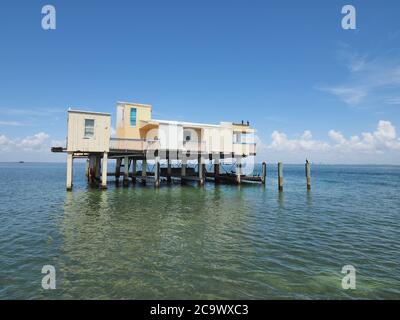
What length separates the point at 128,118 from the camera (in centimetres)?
3180

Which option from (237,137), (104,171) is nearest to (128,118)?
(104,171)

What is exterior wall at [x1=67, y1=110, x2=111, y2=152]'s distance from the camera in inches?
1001

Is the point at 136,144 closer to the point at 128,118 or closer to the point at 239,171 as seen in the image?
the point at 128,118

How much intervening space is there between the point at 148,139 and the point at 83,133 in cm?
678

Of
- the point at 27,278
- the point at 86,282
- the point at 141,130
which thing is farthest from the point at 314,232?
the point at 141,130

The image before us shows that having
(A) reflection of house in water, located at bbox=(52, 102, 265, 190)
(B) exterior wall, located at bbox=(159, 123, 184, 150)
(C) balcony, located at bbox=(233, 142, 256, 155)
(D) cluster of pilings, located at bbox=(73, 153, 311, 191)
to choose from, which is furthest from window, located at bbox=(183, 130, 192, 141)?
(C) balcony, located at bbox=(233, 142, 256, 155)

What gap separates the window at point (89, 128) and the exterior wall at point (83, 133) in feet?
0.92

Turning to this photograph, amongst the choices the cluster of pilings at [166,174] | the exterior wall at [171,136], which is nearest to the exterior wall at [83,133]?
Result: the cluster of pilings at [166,174]

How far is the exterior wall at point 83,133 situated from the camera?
2542 cm

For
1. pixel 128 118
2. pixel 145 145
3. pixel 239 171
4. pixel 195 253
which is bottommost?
pixel 195 253

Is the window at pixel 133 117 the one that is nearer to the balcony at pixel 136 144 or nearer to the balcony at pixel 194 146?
the balcony at pixel 136 144

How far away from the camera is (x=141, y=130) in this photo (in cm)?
3238

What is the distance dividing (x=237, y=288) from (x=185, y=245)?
13.3ft

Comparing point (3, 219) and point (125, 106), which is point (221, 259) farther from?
point (125, 106)
